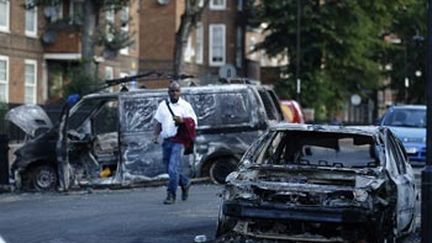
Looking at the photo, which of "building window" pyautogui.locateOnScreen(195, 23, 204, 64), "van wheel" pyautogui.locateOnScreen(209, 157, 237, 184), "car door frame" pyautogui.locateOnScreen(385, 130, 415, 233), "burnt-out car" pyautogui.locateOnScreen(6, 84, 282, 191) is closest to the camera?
"car door frame" pyautogui.locateOnScreen(385, 130, 415, 233)

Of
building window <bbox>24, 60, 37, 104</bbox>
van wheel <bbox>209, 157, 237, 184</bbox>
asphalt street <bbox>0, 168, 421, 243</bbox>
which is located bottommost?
asphalt street <bbox>0, 168, 421, 243</bbox>

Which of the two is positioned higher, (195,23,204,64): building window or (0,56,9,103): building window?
(195,23,204,64): building window

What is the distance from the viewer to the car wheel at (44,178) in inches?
698

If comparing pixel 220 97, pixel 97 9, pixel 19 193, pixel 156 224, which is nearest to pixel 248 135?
pixel 220 97

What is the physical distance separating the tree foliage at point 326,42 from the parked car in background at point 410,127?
2408cm

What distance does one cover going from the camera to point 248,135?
688 inches

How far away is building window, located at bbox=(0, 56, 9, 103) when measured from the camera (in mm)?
33250

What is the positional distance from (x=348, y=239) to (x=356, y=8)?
142 feet

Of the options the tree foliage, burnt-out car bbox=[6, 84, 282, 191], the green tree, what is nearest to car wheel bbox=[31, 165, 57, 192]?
burnt-out car bbox=[6, 84, 282, 191]

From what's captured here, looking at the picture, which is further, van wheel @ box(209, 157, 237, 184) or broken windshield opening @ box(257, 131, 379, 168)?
van wheel @ box(209, 157, 237, 184)

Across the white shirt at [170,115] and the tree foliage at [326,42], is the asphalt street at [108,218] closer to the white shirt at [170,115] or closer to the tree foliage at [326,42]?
the white shirt at [170,115]

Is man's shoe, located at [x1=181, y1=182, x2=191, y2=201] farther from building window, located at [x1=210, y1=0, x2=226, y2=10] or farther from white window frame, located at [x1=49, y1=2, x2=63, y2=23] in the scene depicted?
building window, located at [x1=210, y1=0, x2=226, y2=10]

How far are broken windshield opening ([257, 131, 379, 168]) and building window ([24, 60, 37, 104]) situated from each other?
81.2 feet

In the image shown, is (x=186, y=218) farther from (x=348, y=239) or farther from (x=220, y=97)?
(x=220, y=97)
